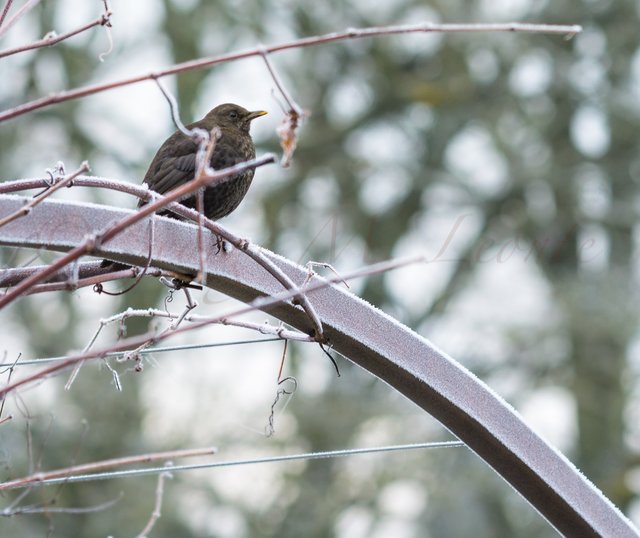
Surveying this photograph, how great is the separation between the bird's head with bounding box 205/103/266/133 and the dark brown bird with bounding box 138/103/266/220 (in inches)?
3.5

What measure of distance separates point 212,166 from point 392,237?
7.51m

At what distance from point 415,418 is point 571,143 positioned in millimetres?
3275

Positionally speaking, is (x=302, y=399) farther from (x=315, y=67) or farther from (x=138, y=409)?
(x=315, y=67)

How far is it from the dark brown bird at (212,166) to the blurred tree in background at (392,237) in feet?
17.1

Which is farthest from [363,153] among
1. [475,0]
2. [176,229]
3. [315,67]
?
[176,229]

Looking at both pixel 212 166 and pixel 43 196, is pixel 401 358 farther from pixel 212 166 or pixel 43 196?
pixel 212 166

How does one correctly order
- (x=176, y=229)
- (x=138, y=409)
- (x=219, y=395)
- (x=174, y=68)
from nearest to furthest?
1. (x=174, y=68)
2. (x=176, y=229)
3. (x=138, y=409)
4. (x=219, y=395)

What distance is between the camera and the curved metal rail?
6.51ft

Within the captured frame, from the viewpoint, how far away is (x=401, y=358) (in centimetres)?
228

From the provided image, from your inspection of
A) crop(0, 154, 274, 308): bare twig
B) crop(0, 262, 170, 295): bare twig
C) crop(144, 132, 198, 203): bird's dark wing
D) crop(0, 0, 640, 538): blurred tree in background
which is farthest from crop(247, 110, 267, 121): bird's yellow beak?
crop(0, 0, 640, 538): blurred tree in background

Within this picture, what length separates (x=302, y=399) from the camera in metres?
9.98

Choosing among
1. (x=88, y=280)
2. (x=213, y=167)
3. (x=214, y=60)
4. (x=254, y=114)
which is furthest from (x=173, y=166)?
(x=214, y=60)

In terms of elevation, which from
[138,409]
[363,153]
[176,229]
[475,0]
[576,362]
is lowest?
[176,229]

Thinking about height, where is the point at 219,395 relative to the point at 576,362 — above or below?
below
